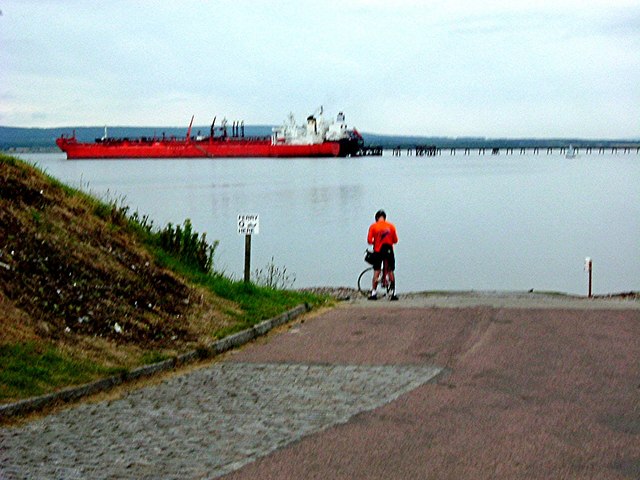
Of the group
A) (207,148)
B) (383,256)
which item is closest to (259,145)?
(207,148)

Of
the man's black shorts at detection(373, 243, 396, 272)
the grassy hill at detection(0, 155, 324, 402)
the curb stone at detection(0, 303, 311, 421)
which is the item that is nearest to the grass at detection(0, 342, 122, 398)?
the grassy hill at detection(0, 155, 324, 402)

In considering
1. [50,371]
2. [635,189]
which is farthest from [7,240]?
[635,189]

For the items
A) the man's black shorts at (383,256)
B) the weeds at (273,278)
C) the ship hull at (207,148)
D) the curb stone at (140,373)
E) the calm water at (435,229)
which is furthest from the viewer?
the ship hull at (207,148)

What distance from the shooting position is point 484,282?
30453mm

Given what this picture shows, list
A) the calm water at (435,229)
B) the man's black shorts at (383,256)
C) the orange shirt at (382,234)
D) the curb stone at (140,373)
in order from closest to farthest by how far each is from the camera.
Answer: the curb stone at (140,373) → the orange shirt at (382,234) → the man's black shorts at (383,256) → the calm water at (435,229)

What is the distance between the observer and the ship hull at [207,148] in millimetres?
174250

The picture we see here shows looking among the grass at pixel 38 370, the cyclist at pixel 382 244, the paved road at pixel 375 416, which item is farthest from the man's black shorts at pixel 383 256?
the grass at pixel 38 370

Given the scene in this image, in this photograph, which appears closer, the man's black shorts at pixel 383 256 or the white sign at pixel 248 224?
the white sign at pixel 248 224

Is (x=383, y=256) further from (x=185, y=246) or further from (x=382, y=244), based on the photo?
(x=185, y=246)

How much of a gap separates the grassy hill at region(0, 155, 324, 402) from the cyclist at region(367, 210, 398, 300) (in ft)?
5.70

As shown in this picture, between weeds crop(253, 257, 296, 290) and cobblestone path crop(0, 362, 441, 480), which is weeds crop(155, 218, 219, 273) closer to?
weeds crop(253, 257, 296, 290)

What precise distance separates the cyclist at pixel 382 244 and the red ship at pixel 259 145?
155 meters

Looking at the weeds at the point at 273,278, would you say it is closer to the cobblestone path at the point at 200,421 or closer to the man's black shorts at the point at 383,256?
the man's black shorts at the point at 383,256

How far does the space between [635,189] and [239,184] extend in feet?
113
